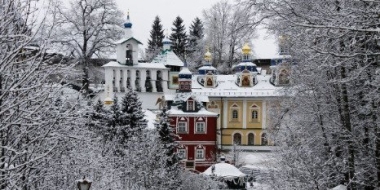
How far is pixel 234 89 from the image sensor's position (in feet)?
168

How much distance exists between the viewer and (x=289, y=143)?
57.2ft

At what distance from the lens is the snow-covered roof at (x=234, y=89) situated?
1983 inches

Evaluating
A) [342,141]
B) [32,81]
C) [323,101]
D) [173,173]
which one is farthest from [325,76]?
[173,173]

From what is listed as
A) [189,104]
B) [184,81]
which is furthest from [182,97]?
[184,81]

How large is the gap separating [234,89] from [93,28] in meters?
13.0

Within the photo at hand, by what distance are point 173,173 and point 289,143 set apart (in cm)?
1388

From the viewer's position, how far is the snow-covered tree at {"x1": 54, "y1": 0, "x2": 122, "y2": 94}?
45469 millimetres

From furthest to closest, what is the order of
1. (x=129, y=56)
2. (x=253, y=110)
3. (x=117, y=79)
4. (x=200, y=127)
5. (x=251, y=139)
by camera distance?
(x=253, y=110), (x=251, y=139), (x=129, y=56), (x=117, y=79), (x=200, y=127)

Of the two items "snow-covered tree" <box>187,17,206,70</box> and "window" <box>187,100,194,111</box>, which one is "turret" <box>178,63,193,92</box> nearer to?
"window" <box>187,100,194,111</box>

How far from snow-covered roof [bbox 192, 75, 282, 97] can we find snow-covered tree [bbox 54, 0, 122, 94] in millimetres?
8102

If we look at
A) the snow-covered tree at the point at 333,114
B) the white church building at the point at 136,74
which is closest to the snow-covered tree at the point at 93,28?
the white church building at the point at 136,74

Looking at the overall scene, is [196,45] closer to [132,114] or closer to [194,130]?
[194,130]

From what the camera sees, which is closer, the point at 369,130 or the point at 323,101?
the point at 369,130

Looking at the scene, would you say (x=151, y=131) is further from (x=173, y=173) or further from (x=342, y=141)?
(x=342, y=141)
